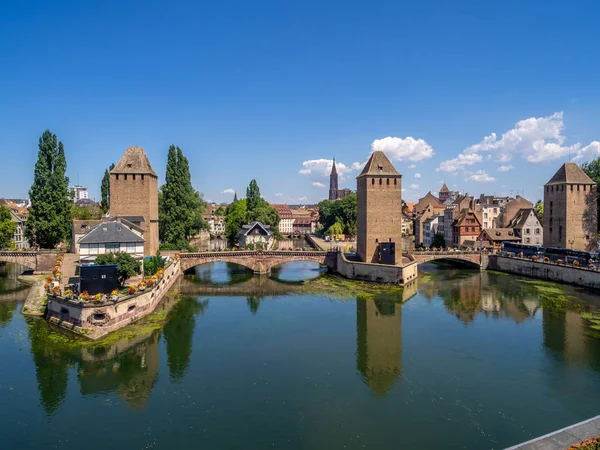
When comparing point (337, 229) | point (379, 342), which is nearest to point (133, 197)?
point (379, 342)

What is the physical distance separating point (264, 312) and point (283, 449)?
60.6 feet

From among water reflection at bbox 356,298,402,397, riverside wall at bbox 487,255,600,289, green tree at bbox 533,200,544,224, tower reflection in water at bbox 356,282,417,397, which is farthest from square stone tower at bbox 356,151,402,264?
green tree at bbox 533,200,544,224

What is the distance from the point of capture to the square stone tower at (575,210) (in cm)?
5066

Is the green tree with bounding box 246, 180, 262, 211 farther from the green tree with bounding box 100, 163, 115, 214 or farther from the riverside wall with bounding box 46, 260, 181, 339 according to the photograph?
the riverside wall with bounding box 46, 260, 181, 339

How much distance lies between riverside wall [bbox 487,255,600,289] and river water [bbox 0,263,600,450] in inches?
300

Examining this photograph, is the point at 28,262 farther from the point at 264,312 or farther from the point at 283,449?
the point at 283,449

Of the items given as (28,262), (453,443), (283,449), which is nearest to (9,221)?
(28,262)

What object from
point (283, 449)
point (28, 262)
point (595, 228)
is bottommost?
point (283, 449)

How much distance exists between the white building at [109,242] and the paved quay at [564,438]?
30787 millimetres

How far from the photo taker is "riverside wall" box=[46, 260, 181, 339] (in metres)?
25.4

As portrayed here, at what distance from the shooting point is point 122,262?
32469 millimetres

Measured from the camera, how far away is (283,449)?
14.3 meters

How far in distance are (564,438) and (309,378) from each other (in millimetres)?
10571

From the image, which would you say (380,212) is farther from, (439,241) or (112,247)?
(112,247)
